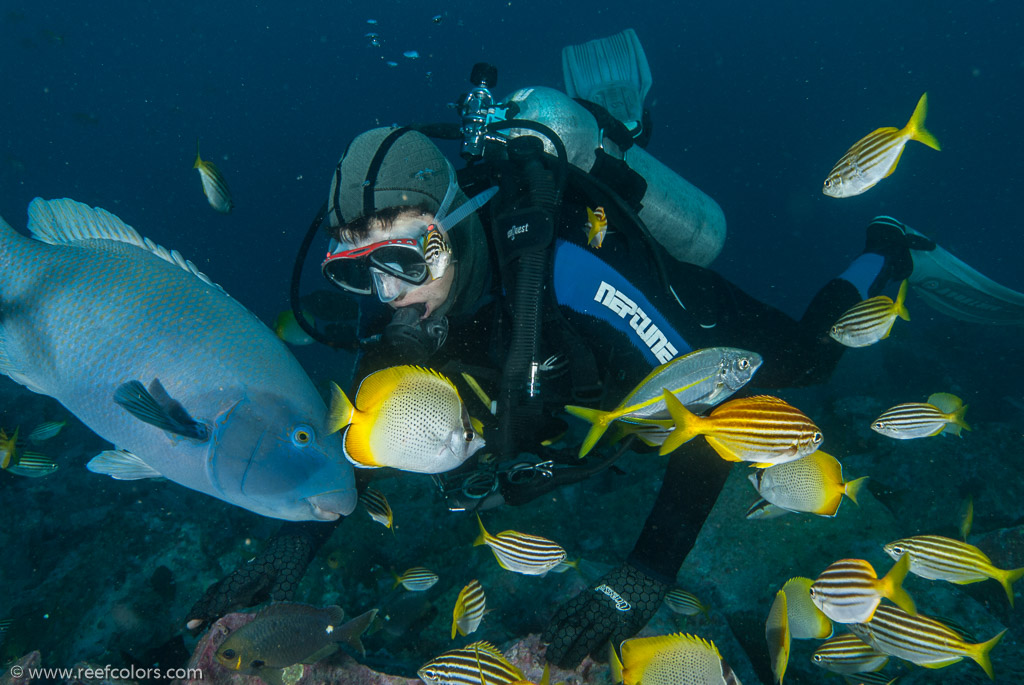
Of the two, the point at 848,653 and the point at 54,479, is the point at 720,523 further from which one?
the point at 54,479

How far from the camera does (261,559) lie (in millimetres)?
2924

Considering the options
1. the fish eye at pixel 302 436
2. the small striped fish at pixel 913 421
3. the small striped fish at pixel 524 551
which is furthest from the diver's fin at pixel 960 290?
the fish eye at pixel 302 436

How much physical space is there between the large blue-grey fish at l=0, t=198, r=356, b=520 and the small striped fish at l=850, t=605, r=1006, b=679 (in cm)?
260

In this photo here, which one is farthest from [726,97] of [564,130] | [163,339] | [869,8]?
[163,339]

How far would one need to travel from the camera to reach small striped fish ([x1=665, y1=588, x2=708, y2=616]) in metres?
3.06

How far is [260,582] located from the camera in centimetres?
279

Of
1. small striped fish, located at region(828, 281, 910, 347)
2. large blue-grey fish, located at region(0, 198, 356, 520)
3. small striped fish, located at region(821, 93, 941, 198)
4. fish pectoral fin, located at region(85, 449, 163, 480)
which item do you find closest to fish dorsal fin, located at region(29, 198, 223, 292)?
large blue-grey fish, located at region(0, 198, 356, 520)

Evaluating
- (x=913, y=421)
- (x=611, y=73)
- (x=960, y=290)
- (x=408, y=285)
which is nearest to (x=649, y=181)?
(x=611, y=73)

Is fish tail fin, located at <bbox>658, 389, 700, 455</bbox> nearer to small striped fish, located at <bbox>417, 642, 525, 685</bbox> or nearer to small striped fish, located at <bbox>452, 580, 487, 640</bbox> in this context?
small striped fish, located at <bbox>417, 642, 525, 685</bbox>

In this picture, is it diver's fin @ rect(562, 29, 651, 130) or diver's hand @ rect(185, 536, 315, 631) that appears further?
diver's fin @ rect(562, 29, 651, 130)

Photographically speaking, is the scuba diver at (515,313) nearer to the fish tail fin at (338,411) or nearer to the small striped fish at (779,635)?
the small striped fish at (779,635)

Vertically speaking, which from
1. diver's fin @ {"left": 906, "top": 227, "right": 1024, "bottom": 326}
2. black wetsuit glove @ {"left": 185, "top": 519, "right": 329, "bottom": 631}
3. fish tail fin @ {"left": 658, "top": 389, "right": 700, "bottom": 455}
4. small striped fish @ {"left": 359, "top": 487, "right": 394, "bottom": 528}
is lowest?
black wetsuit glove @ {"left": 185, "top": 519, "right": 329, "bottom": 631}

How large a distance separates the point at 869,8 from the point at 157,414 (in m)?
88.4

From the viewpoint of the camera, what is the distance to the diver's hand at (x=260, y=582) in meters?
2.60
